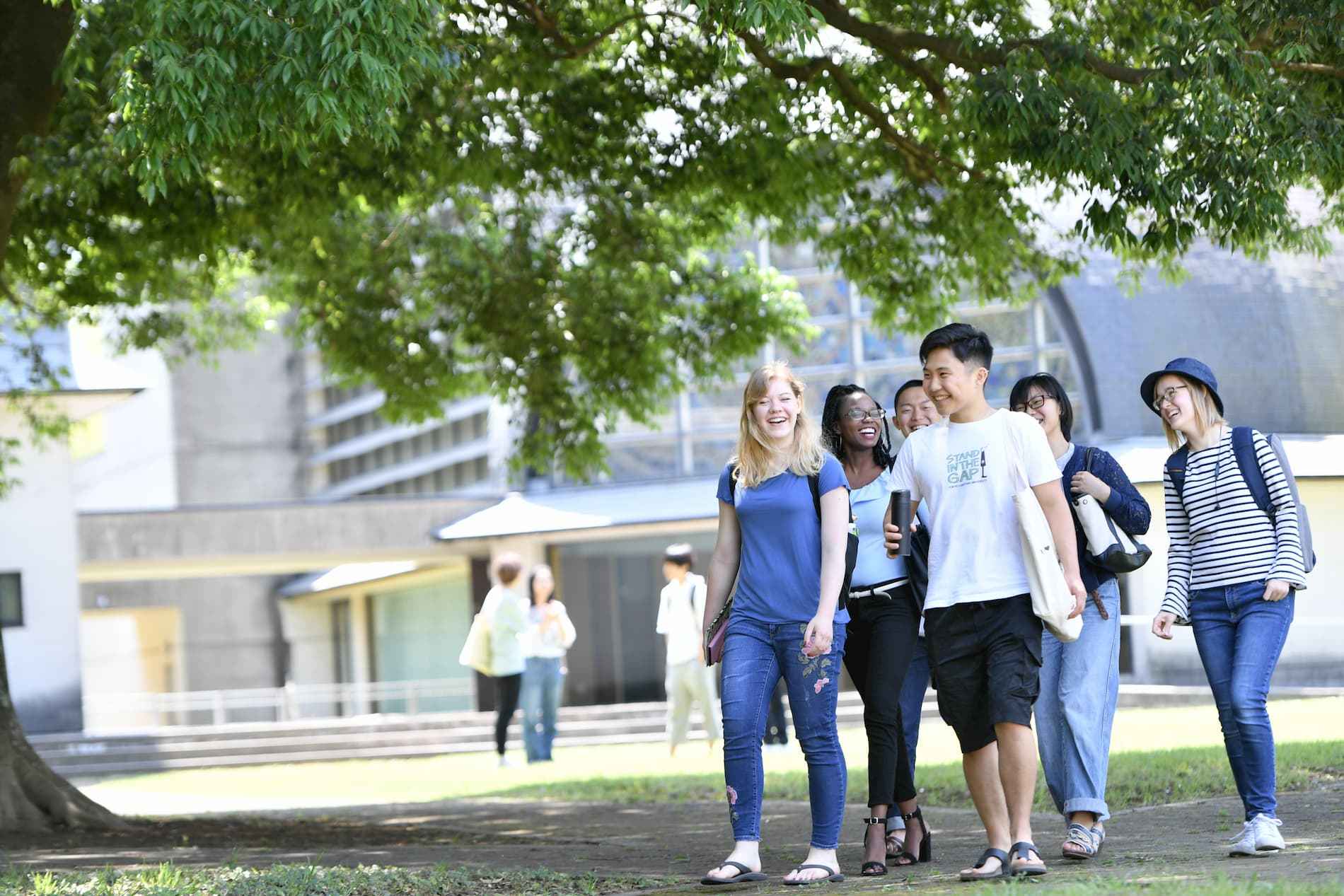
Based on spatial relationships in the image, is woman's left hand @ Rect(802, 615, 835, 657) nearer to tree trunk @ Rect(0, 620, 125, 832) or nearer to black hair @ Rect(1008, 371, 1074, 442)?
black hair @ Rect(1008, 371, 1074, 442)

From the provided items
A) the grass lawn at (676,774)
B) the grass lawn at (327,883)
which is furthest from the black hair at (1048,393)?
the grass lawn at (676,774)

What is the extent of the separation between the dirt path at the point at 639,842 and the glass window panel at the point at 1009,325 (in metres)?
17.4

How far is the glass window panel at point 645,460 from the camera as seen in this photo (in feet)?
100

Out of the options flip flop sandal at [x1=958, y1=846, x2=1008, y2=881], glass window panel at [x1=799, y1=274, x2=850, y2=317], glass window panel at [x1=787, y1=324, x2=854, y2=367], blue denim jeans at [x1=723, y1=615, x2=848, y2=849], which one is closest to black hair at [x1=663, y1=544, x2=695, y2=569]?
blue denim jeans at [x1=723, y1=615, x2=848, y2=849]

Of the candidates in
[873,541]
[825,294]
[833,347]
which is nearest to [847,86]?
[873,541]

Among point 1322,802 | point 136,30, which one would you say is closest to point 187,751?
point 136,30

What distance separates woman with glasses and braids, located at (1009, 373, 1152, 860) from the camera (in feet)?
21.8

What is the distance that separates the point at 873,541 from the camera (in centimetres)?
678

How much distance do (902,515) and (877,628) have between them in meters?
0.50

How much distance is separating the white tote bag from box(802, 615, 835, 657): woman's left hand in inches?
29.0

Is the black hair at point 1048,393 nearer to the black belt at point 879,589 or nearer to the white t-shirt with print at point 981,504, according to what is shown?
the white t-shirt with print at point 981,504

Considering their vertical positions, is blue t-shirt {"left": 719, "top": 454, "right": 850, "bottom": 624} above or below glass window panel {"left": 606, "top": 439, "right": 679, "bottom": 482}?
below

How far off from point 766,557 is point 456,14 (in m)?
5.85

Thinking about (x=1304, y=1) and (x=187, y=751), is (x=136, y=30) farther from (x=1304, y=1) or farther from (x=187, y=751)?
(x=187, y=751)
